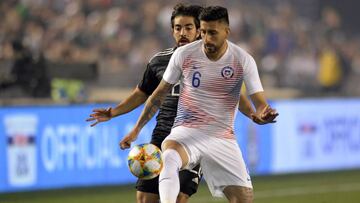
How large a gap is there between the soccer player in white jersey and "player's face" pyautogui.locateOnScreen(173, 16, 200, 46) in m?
0.43

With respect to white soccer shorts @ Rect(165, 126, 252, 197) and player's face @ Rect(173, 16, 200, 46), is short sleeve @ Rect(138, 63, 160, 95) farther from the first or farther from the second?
white soccer shorts @ Rect(165, 126, 252, 197)

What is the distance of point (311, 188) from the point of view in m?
15.0

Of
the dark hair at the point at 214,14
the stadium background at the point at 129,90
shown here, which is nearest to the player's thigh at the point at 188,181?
the dark hair at the point at 214,14

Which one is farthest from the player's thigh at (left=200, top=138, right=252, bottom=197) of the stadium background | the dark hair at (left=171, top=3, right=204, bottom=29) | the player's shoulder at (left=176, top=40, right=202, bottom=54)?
the stadium background

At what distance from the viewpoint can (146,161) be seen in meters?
7.75

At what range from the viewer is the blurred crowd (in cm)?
1642

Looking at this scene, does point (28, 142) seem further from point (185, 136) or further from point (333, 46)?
point (333, 46)

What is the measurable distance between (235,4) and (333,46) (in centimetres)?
249

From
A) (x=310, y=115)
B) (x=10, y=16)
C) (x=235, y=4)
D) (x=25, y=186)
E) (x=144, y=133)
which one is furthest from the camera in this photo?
(x=235, y=4)

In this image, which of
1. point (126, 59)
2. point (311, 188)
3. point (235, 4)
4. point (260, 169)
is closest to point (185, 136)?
point (311, 188)

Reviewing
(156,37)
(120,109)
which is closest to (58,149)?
(156,37)

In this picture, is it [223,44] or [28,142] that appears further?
[28,142]

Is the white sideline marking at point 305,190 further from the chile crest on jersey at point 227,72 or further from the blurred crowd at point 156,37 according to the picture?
the chile crest on jersey at point 227,72

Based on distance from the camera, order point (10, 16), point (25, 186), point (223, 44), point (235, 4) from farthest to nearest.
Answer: point (235, 4) → point (10, 16) → point (25, 186) → point (223, 44)
